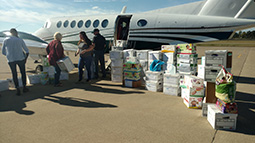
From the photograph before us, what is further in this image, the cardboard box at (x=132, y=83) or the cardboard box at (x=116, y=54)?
the cardboard box at (x=116, y=54)

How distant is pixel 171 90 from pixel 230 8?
631cm

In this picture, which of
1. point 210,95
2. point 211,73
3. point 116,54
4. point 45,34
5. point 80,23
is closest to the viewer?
point 210,95

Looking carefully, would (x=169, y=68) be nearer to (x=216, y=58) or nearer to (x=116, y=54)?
(x=216, y=58)

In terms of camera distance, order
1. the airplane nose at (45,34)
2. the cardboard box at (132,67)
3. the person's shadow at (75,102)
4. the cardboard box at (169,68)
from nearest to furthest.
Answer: the person's shadow at (75,102), the cardboard box at (169,68), the cardboard box at (132,67), the airplane nose at (45,34)

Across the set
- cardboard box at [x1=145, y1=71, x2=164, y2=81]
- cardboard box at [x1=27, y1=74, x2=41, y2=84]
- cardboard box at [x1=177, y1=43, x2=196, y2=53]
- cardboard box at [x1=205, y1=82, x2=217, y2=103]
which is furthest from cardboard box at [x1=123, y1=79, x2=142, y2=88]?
cardboard box at [x1=27, y1=74, x2=41, y2=84]

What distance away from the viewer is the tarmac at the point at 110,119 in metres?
3.28

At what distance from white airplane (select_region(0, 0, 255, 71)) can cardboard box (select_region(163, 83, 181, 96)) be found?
14.4ft

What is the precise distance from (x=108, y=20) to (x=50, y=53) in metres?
5.34

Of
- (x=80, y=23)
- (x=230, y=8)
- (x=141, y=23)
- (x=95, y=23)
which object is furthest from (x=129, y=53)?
(x=80, y=23)

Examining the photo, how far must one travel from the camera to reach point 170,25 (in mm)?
9680

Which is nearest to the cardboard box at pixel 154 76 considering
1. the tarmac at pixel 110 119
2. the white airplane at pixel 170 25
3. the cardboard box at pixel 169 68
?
the cardboard box at pixel 169 68

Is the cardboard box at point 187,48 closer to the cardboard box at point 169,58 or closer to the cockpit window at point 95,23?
the cardboard box at point 169,58

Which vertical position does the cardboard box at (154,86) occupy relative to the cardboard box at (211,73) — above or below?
below

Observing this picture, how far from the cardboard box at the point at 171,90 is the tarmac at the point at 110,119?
0.17 metres
